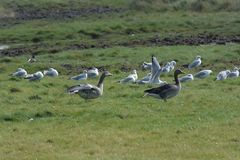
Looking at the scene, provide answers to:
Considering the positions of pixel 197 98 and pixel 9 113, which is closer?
pixel 9 113

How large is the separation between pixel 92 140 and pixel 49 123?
231 cm

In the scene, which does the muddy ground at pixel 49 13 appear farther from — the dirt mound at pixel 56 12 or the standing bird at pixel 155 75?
the standing bird at pixel 155 75

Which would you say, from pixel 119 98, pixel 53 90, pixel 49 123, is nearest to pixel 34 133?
pixel 49 123

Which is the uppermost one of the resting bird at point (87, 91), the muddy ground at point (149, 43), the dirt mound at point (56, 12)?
the resting bird at point (87, 91)

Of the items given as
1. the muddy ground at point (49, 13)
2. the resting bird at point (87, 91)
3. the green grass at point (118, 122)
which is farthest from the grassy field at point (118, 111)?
the muddy ground at point (49, 13)

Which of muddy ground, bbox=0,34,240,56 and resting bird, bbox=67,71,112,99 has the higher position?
resting bird, bbox=67,71,112,99

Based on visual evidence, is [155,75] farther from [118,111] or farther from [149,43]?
[149,43]

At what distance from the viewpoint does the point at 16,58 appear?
113 ft

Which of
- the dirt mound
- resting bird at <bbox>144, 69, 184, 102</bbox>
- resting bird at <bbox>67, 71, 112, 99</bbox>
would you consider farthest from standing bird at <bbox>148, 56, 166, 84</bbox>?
the dirt mound

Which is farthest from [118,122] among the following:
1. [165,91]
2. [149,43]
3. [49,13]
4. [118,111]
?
[49,13]

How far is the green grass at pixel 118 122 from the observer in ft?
46.2

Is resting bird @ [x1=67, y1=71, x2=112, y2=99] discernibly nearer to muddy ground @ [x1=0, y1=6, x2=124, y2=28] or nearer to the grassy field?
the grassy field

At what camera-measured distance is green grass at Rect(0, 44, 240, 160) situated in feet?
46.2

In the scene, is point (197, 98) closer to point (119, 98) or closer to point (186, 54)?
point (119, 98)
